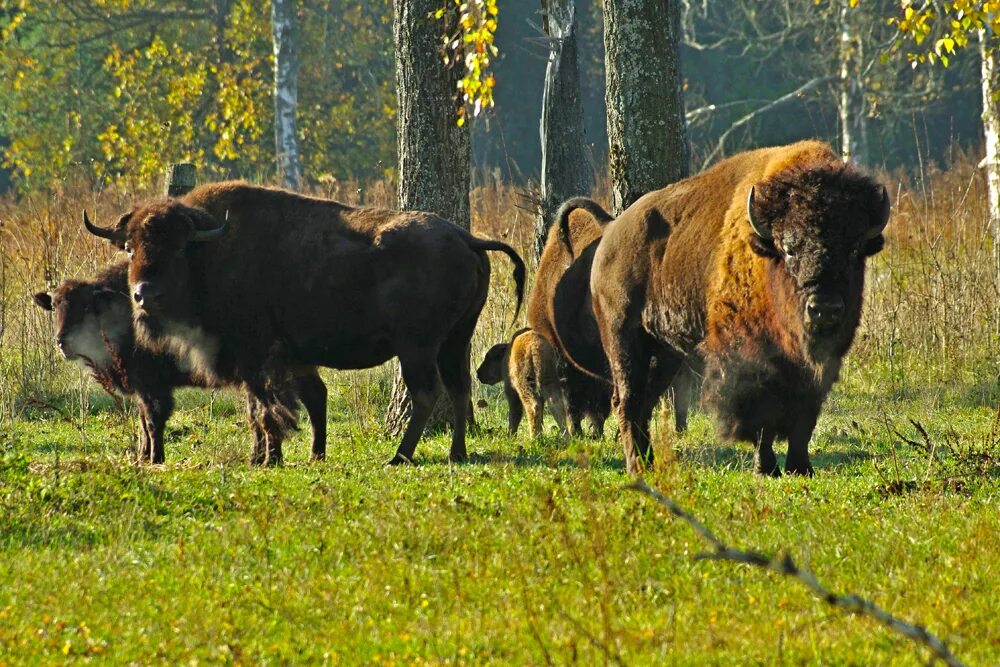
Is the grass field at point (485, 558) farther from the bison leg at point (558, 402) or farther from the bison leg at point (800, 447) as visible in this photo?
the bison leg at point (558, 402)

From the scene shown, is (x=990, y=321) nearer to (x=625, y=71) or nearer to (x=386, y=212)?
(x=625, y=71)

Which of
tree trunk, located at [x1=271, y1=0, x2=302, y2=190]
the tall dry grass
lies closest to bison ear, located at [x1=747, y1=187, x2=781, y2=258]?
the tall dry grass

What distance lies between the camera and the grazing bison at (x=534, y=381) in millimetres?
11938

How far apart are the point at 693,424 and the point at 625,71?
10.4ft

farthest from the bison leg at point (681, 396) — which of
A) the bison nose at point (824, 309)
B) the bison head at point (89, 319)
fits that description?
the bison head at point (89, 319)

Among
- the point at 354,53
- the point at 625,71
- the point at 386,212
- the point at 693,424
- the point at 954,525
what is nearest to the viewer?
the point at 954,525

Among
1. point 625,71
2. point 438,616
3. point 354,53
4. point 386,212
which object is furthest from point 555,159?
point 354,53

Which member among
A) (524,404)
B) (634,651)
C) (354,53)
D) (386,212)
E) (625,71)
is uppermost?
(354,53)

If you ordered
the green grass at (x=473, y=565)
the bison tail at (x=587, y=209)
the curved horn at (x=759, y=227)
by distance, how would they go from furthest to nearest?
1. the bison tail at (x=587, y=209)
2. the curved horn at (x=759, y=227)
3. the green grass at (x=473, y=565)

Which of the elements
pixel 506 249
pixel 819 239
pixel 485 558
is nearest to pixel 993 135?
pixel 506 249

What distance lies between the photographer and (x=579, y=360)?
38.1ft

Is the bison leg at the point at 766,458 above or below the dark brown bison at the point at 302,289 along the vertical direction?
below

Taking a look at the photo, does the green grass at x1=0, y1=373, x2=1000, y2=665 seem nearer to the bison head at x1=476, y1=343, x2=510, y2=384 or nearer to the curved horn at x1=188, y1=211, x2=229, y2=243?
the curved horn at x1=188, y1=211, x2=229, y2=243

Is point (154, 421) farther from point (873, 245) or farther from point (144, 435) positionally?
point (873, 245)
